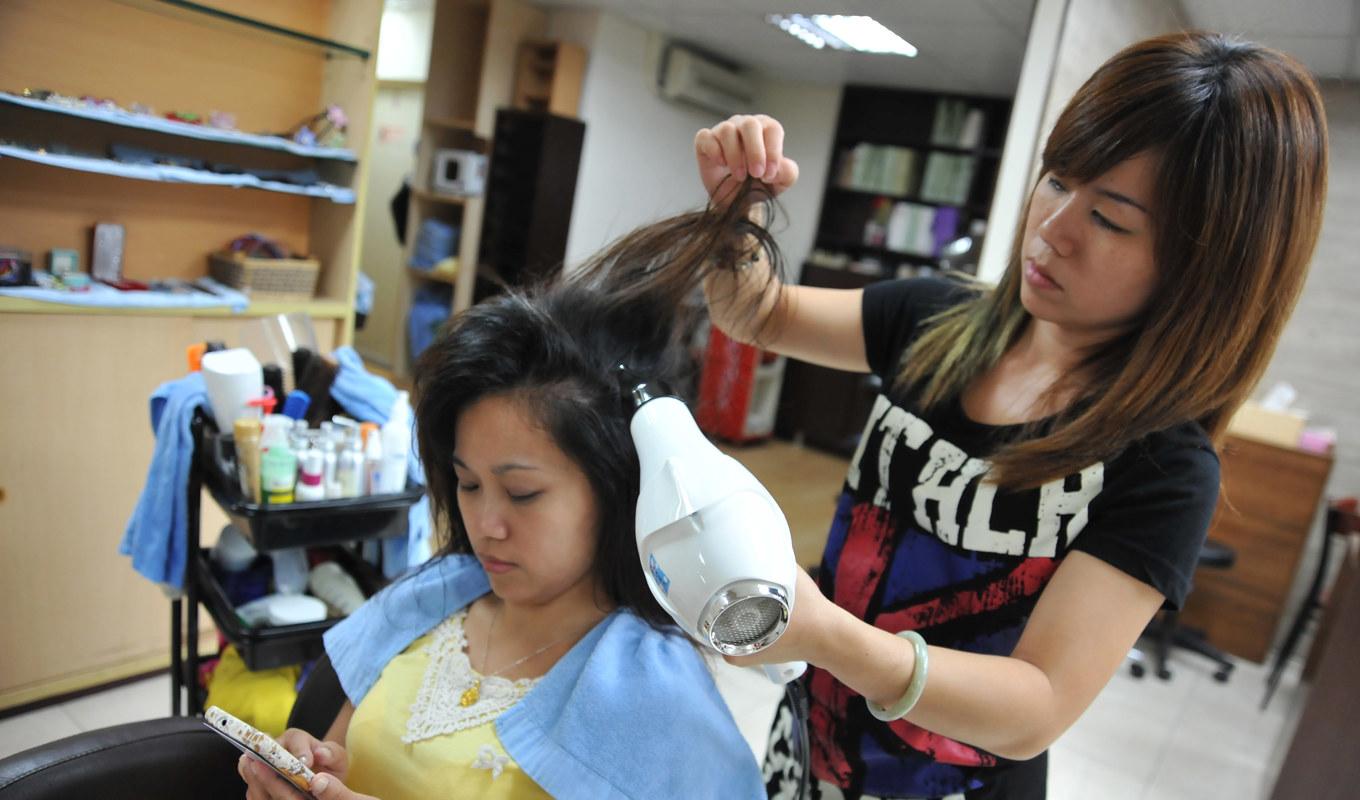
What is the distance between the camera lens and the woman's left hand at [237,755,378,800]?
88cm

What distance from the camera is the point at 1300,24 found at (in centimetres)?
107

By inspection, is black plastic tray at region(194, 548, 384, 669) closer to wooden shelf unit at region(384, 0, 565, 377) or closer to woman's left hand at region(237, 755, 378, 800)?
woman's left hand at region(237, 755, 378, 800)

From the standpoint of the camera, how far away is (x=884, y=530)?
0.83 m

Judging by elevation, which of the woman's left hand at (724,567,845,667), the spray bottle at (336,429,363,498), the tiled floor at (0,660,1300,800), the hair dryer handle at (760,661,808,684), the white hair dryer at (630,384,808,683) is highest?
the white hair dryer at (630,384,808,683)

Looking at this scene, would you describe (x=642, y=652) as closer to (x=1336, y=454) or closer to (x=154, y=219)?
(x=154, y=219)

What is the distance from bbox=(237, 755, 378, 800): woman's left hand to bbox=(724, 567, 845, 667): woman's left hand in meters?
0.56

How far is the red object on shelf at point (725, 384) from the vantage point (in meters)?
0.91

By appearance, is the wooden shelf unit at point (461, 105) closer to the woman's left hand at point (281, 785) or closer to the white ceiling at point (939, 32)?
the white ceiling at point (939, 32)

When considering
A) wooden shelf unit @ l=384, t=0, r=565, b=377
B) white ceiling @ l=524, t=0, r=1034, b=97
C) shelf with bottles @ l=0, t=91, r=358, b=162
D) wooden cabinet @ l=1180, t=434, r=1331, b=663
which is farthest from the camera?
wooden cabinet @ l=1180, t=434, r=1331, b=663

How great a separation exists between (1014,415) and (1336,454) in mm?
4260

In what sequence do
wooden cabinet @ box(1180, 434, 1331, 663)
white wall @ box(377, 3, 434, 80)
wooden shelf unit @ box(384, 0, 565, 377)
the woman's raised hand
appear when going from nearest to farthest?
the woman's raised hand → white wall @ box(377, 3, 434, 80) → wooden shelf unit @ box(384, 0, 565, 377) → wooden cabinet @ box(1180, 434, 1331, 663)

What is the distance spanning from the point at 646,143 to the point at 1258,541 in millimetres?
4259

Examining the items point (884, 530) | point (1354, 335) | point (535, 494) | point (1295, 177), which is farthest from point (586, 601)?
point (1354, 335)

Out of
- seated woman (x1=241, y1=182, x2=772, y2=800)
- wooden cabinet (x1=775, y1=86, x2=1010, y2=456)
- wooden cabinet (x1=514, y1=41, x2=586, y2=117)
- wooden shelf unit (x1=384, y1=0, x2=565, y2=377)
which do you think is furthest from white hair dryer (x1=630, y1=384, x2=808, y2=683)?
wooden shelf unit (x1=384, y1=0, x2=565, y2=377)
